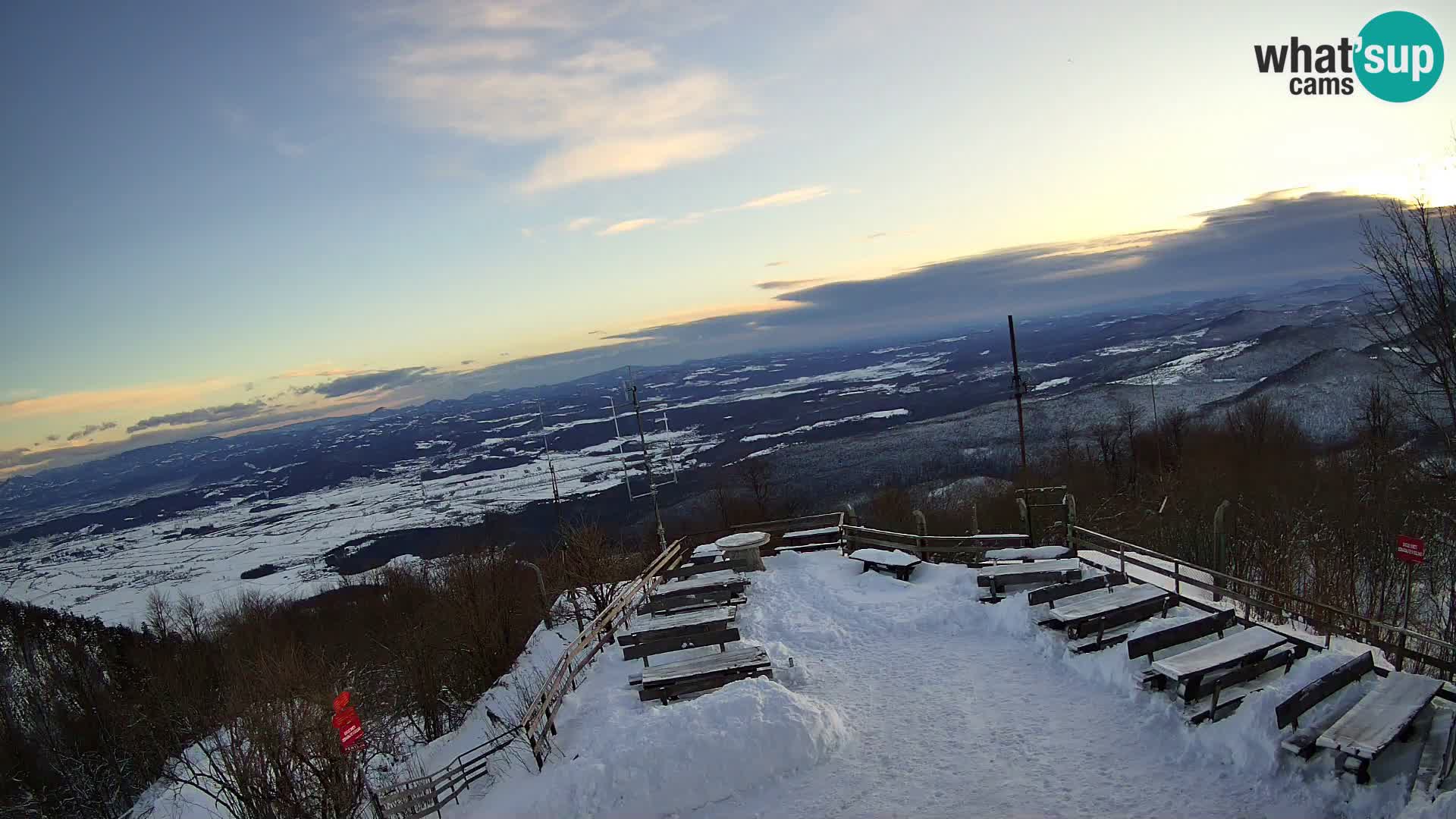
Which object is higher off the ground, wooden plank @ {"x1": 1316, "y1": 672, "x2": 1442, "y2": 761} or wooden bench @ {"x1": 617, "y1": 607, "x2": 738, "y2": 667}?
wooden plank @ {"x1": 1316, "y1": 672, "x2": 1442, "y2": 761}

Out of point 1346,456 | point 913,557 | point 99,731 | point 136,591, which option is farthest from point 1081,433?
Answer: point 136,591

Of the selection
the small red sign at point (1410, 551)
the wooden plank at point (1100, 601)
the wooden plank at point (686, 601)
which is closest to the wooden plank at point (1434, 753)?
the wooden plank at point (1100, 601)

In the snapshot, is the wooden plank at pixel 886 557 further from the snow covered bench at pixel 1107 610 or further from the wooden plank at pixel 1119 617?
Answer: the wooden plank at pixel 1119 617

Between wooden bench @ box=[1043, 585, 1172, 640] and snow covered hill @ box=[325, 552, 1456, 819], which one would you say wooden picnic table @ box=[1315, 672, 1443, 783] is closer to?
snow covered hill @ box=[325, 552, 1456, 819]

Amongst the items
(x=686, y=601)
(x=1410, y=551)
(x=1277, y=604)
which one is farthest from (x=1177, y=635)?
(x=686, y=601)

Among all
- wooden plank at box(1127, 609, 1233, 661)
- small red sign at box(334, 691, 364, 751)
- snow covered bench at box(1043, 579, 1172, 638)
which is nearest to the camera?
wooden plank at box(1127, 609, 1233, 661)

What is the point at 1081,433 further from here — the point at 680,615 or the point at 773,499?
the point at 680,615

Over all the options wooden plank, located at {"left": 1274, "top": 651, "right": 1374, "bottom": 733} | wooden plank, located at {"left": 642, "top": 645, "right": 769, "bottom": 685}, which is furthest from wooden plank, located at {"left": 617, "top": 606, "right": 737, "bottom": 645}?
wooden plank, located at {"left": 1274, "top": 651, "right": 1374, "bottom": 733}
